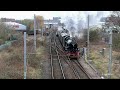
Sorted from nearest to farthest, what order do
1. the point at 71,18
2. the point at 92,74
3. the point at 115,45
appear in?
the point at 92,74 → the point at 115,45 → the point at 71,18

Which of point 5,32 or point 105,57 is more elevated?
point 5,32

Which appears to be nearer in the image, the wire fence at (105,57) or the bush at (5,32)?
the wire fence at (105,57)

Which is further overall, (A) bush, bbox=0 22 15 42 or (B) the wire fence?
(A) bush, bbox=0 22 15 42

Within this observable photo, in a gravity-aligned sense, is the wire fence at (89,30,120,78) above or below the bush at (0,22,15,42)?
below

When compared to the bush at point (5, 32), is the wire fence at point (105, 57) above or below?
below

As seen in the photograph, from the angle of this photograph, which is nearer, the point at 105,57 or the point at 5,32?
the point at 105,57
